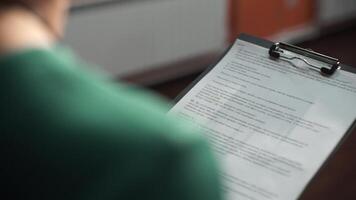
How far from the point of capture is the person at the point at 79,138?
30 cm

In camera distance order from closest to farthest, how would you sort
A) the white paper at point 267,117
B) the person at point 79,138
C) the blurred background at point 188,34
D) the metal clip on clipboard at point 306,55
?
the person at point 79,138
the white paper at point 267,117
the metal clip on clipboard at point 306,55
the blurred background at point 188,34

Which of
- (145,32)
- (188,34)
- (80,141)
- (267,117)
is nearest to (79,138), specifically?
(80,141)

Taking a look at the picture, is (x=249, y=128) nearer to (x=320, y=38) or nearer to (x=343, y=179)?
(x=343, y=179)

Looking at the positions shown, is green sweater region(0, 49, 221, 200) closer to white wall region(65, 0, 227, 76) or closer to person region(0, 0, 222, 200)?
person region(0, 0, 222, 200)

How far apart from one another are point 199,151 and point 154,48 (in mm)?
1921

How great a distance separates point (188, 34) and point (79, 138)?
2.02m

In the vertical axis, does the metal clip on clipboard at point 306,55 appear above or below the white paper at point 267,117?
above

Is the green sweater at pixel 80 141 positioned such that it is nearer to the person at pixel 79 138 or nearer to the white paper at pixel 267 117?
the person at pixel 79 138

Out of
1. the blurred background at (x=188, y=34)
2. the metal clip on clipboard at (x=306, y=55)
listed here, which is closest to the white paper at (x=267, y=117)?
the metal clip on clipboard at (x=306, y=55)

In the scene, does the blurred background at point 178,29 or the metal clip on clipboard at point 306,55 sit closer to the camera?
the metal clip on clipboard at point 306,55

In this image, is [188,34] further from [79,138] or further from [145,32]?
[79,138]

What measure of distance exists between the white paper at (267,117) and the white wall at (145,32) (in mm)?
1214

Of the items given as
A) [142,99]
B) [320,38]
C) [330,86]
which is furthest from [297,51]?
[320,38]

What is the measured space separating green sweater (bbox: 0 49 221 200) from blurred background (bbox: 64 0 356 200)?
5.28 feet
